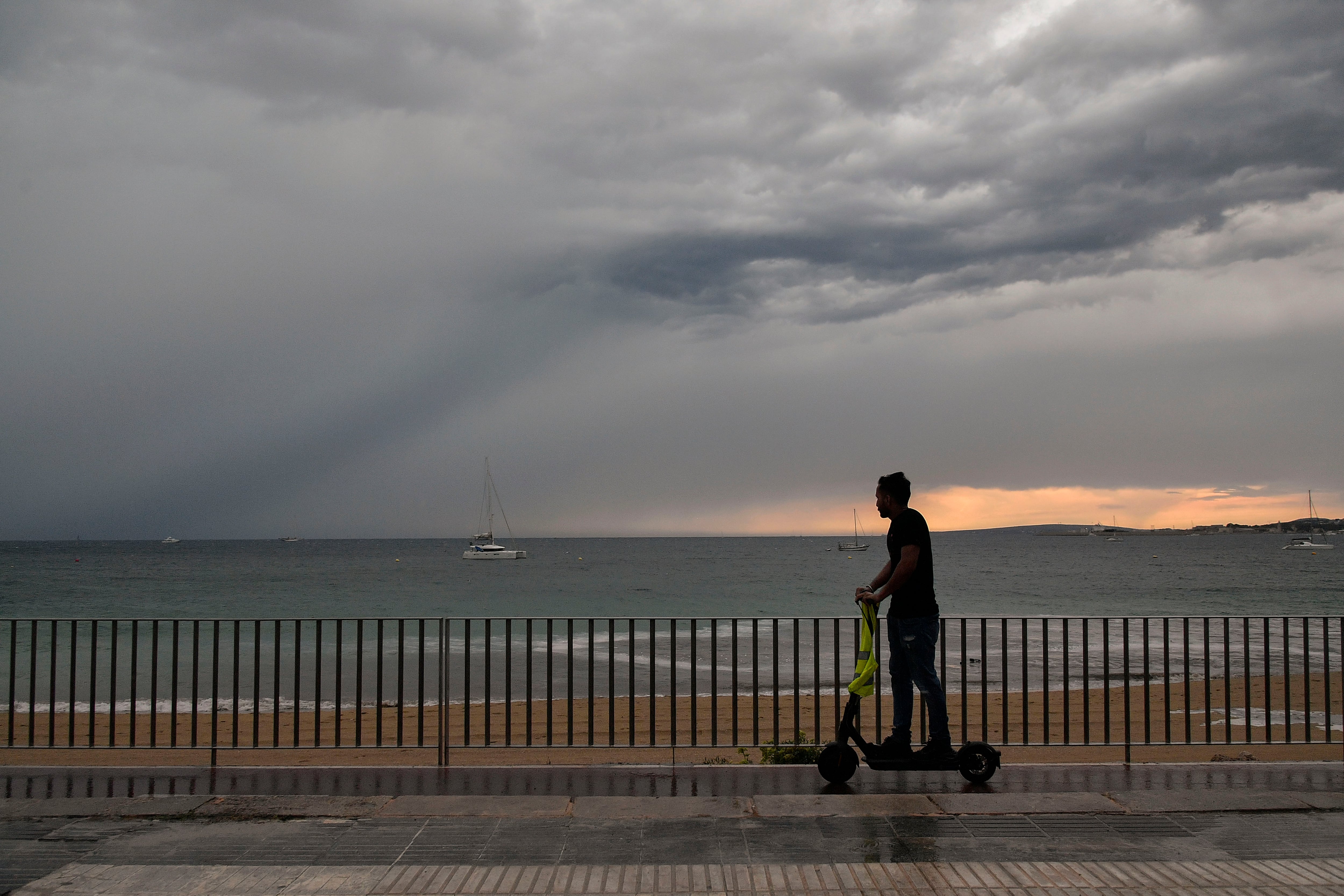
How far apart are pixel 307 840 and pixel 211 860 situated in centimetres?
47

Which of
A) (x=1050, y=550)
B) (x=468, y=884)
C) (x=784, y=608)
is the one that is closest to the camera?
(x=468, y=884)

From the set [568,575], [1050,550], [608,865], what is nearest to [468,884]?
[608,865]

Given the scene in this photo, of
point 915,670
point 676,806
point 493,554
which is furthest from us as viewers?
point 493,554

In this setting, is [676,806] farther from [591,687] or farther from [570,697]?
[591,687]

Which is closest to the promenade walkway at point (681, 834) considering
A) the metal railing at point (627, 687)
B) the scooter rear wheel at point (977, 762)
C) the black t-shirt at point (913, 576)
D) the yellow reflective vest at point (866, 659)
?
the scooter rear wheel at point (977, 762)

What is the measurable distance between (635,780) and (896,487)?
2583 mm

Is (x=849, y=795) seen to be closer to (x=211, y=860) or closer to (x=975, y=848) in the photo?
(x=975, y=848)

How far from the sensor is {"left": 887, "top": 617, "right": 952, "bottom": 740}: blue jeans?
586cm

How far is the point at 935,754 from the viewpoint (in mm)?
5828

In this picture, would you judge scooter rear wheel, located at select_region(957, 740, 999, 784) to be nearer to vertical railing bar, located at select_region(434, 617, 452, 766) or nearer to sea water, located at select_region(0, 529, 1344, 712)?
sea water, located at select_region(0, 529, 1344, 712)

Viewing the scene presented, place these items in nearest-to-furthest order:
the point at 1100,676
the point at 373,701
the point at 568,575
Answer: the point at 373,701 → the point at 1100,676 → the point at 568,575

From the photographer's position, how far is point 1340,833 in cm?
488

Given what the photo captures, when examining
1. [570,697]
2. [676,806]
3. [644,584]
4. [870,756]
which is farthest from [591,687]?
[644,584]

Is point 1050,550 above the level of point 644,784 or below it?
below
